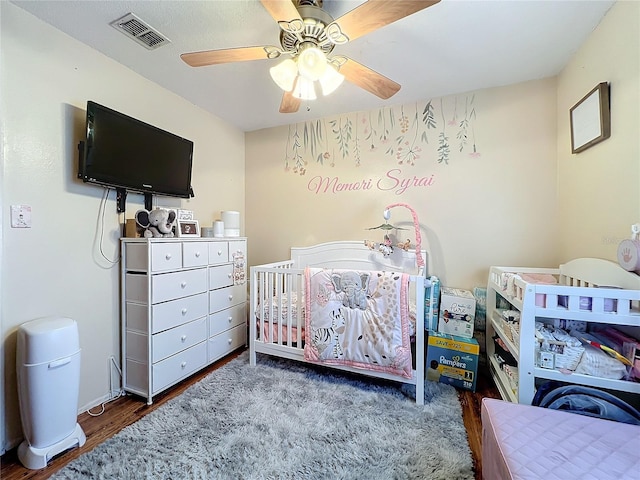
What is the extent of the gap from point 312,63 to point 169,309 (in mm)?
1805

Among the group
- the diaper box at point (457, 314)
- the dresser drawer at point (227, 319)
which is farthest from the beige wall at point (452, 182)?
the dresser drawer at point (227, 319)

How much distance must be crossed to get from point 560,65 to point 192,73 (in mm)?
2703

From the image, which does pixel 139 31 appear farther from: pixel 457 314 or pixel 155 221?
pixel 457 314

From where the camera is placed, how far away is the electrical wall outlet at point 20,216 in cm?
146

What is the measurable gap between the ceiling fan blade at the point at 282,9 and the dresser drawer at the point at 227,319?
2072 millimetres

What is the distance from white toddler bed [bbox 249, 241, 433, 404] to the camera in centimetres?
183

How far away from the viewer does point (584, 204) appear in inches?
70.2

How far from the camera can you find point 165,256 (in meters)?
1.91

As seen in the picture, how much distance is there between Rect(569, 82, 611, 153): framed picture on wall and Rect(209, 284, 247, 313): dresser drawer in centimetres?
279

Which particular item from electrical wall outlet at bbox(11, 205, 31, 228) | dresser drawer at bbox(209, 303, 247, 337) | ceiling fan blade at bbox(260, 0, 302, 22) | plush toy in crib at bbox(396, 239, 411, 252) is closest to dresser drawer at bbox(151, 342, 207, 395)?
dresser drawer at bbox(209, 303, 247, 337)

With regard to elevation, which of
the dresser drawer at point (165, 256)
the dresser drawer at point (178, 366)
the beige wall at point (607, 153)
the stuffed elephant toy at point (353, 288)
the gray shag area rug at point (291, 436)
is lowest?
the gray shag area rug at point (291, 436)

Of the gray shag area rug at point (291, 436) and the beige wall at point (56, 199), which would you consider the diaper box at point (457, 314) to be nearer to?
the gray shag area rug at point (291, 436)

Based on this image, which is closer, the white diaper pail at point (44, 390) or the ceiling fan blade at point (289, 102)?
the white diaper pail at point (44, 390)

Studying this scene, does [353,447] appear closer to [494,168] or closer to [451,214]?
[451,214]
